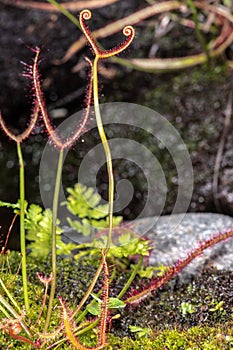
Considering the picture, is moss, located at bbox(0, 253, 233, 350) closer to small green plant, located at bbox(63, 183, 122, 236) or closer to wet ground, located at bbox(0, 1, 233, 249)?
small green plant, located at bbox(63, 183, 122, 236)

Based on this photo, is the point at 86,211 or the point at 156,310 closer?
the point at 156,310

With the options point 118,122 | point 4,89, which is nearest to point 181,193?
point 118,122

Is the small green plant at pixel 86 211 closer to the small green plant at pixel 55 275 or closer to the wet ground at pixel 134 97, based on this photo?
the small green plant at pixel 55 275

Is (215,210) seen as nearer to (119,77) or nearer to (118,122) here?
(118,122)

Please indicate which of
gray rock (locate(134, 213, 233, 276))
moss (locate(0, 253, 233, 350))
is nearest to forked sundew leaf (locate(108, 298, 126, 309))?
moss (locate(0, 253, 233, 350))

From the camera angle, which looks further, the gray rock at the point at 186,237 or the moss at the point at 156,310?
the gray rock at the point at 186,237

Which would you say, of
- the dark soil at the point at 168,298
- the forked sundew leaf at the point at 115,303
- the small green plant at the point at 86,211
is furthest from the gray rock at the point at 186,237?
the forked sundew leaf at the point at 115,303

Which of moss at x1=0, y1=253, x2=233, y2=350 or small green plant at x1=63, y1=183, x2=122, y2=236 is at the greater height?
small green plant at x1=63, y1=183, x2=122, y2=236

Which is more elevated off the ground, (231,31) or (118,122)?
(231,31)

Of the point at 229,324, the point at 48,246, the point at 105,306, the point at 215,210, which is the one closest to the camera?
the point at 105,306

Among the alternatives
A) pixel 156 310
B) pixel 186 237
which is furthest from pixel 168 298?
pixel 186 237

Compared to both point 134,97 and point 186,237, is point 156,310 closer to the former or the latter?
point 186,237
